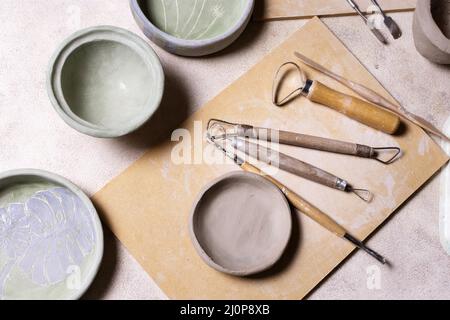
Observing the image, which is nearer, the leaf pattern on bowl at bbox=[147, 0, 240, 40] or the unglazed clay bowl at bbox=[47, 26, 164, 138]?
the unglazed clay bowl at bbox=[47, 26, 164, 138]

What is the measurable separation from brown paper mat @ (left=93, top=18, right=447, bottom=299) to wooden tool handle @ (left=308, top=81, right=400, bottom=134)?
0.08 ft

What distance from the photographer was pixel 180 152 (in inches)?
37.4

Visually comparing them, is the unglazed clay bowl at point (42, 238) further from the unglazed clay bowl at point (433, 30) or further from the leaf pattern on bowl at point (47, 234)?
the unglazed clay bowl at point (433, 30)

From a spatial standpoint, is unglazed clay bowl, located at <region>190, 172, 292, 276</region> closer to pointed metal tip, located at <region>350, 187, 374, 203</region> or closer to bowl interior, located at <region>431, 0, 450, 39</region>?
pointed metal tip, located at <region>350, 187, 374, 203</region>

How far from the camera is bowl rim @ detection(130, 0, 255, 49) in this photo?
90 centimetres

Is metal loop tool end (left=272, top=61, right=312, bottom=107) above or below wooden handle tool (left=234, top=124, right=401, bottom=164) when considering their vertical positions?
above

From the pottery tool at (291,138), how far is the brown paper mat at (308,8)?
0.57 ft

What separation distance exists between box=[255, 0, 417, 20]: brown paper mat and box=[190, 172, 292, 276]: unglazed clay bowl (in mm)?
256

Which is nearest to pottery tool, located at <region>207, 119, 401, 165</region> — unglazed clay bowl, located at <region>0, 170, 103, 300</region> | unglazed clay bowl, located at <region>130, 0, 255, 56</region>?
unglazed clay bowl, located at <region>130, 0, 255, 56</region>

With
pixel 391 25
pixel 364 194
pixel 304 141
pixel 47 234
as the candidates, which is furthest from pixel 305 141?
pixel 47 234

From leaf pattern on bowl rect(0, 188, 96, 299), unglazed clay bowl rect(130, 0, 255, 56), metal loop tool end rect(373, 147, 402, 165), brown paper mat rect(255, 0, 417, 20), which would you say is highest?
unglazed clay bowl rect(130, 0, 255, 56)

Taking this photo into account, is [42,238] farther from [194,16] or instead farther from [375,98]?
[375,98]

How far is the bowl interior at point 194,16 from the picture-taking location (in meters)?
0.96
